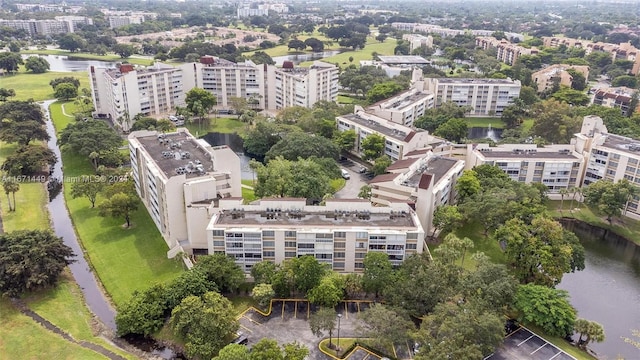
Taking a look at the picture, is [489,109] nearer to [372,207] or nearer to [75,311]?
[372,207]

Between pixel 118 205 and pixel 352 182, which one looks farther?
pixel 352 182

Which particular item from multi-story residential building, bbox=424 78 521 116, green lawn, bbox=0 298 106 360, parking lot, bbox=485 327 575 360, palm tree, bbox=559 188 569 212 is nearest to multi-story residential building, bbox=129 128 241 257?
green lawn, bbox=0 298 106 360

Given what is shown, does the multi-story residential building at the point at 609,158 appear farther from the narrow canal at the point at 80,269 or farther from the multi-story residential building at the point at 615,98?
the narrow canal at the point at 80,269

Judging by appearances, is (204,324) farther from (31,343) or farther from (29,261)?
(29,261)

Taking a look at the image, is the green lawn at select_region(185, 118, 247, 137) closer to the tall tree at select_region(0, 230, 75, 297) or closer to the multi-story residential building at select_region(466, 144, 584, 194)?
the multi-story residential building at select_region(466, 144, 584, 194)

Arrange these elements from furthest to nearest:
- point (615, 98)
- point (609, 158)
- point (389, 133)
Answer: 1. point (615, 98)
2. point (389, 133)
3. point (609, 158)

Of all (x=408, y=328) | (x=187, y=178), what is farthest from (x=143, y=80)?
(x=408, y=328)

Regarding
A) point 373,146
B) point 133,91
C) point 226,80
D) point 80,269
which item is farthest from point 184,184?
point 226,80
